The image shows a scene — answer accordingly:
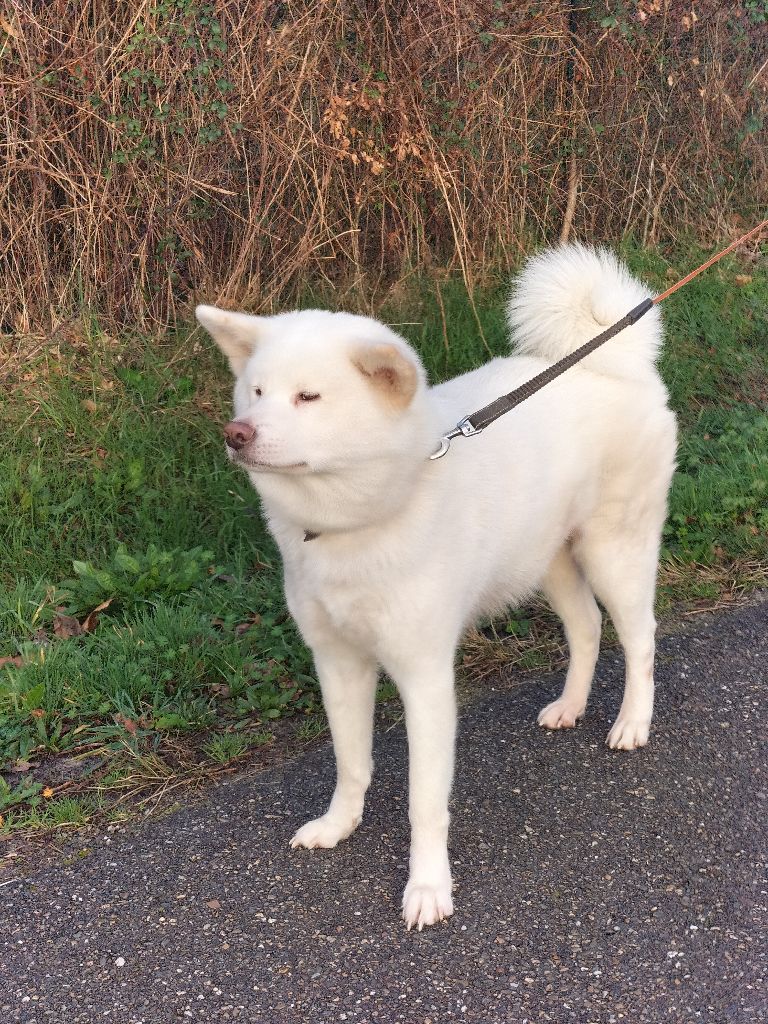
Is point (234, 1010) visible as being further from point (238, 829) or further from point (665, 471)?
point (665, 471)

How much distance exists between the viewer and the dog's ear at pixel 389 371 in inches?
94.7

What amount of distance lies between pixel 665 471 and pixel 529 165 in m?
2.92

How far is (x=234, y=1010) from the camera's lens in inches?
95.0

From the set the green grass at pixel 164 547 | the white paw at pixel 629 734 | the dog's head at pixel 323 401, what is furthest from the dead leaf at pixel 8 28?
the white paw at pixel 629 734

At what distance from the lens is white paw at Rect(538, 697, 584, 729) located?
11.8ft

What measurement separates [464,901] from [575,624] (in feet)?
3.84

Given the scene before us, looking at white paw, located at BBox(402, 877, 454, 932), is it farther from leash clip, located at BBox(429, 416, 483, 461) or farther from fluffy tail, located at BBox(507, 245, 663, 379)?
fluffy tail, located at BBox(507, 245, 663, 379)

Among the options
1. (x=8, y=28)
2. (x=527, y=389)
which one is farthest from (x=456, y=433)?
(x=8, y=28)

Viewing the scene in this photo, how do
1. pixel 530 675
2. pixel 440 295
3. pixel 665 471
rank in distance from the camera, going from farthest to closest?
pixel 440 295 → pixel 530 675 → pixel 665 471

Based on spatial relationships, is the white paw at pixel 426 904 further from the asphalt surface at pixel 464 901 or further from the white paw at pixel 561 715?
the white paw at pixel 561 715

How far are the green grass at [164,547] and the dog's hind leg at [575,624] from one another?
0.34m

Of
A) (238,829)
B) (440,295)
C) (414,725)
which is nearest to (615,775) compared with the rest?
(414,725)

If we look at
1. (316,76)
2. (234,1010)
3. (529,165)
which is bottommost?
(234,1010)

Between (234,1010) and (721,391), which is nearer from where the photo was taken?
(234,1010)
